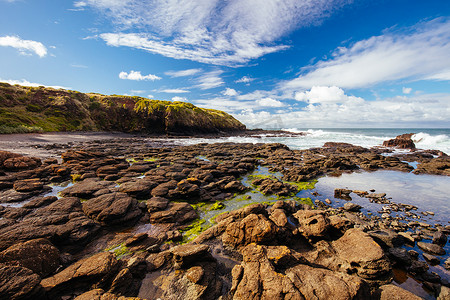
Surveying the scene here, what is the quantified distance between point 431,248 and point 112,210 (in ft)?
52.7

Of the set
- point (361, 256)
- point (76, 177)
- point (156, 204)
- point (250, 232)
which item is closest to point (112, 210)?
point (156, 204)

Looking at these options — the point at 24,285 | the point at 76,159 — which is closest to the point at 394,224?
the point at 24,285

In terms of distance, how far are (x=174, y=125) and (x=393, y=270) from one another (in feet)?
267

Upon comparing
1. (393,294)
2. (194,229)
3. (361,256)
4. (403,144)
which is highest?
(403,144)

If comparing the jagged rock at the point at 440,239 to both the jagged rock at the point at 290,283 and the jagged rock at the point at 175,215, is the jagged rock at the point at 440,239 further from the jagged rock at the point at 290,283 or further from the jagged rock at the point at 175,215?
the jagged rock at the point at 175,215

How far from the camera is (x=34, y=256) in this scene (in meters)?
6.11

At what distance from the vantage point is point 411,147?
148 feet

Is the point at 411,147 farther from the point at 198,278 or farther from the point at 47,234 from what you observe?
the point at 47,234

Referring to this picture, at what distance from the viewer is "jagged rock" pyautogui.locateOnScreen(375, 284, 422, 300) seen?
500 centimetres

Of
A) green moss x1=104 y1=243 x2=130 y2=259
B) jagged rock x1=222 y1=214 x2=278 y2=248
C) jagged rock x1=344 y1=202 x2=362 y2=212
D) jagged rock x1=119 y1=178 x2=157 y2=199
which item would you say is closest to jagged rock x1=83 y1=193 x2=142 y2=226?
jagged rock x1=119 y1=178 x2=157 y2=199

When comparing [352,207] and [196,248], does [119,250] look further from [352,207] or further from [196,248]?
[352,207]

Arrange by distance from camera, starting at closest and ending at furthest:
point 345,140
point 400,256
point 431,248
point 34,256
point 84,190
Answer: point 34,256
point 400,256
point 431,248
point 84,190
point 345,140

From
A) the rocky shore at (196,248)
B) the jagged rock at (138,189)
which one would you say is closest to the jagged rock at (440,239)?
the rocky shore at (196,248)

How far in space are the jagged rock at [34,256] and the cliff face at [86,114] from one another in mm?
58698
